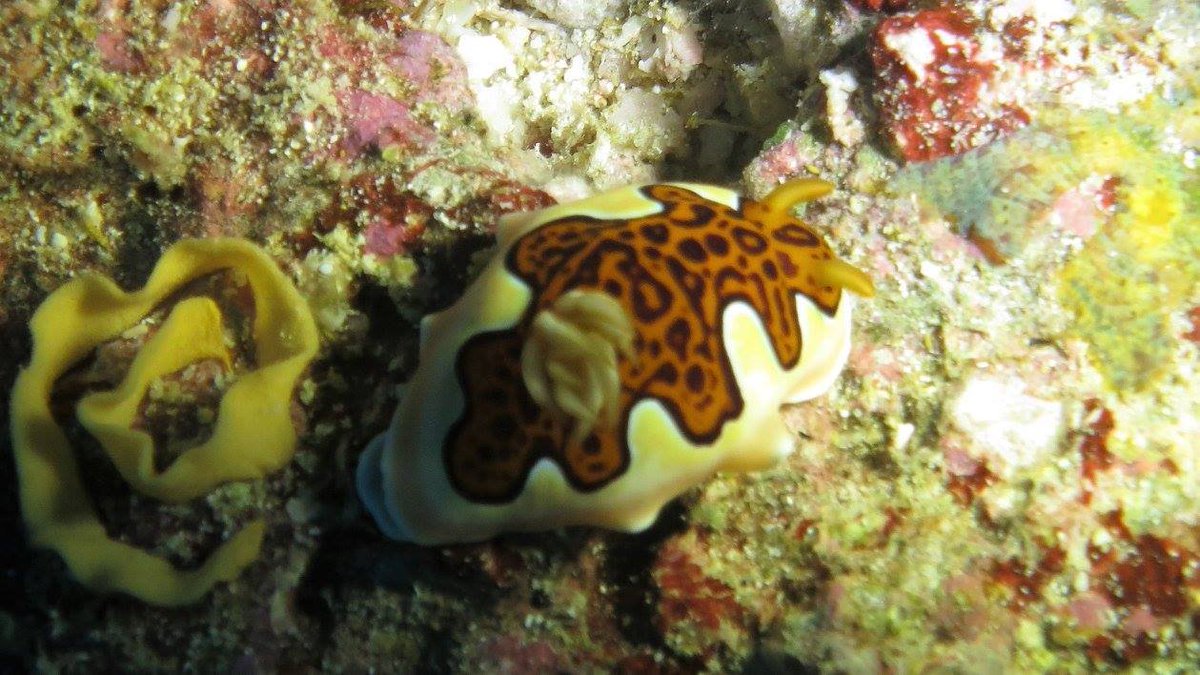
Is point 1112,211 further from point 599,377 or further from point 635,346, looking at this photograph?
point 599,377

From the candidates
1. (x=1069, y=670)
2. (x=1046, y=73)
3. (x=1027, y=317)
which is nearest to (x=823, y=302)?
(x=1027, y=317)

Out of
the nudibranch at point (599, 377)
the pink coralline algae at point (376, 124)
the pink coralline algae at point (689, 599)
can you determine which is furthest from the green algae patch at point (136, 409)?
the pink coralline algae at point (689, 599)

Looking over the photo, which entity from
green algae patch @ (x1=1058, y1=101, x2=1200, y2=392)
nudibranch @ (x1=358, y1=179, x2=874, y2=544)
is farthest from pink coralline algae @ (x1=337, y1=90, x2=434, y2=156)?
green algae patch @ (x1=1058, y1=101, x2=1200, y2=392)

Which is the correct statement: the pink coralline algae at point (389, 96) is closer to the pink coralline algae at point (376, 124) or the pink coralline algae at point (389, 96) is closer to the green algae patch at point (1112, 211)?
the pink coralline algae at point (376, 124)

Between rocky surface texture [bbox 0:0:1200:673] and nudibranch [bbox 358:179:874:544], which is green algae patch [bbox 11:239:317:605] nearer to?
rocky surface texture [bbox 0:0:1200:673]

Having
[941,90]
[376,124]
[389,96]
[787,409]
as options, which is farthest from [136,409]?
[941,90]

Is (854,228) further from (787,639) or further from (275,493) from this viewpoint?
(275,493)
